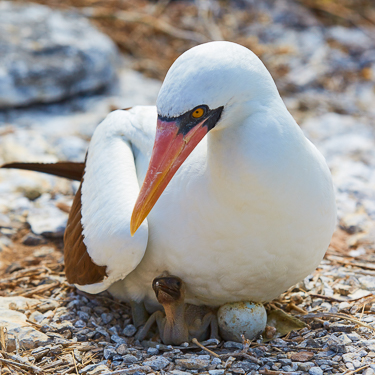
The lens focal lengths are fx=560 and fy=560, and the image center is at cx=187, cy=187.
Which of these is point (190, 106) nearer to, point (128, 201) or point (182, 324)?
point (128, 201)

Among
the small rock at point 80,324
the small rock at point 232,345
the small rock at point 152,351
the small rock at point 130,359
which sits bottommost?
the small rock at point 80,324

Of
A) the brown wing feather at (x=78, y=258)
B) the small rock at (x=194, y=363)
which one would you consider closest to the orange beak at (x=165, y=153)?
the brown wing feather at (x=78, y=258)

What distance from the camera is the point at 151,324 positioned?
3131 mm

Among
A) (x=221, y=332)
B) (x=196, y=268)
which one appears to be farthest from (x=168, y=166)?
(x=221, y=332)

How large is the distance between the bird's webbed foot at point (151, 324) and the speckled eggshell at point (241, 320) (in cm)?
34

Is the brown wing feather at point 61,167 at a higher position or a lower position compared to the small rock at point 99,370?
higher

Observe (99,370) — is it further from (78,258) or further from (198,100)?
(198,100)

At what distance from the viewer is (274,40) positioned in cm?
759

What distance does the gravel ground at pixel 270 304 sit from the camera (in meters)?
2.76

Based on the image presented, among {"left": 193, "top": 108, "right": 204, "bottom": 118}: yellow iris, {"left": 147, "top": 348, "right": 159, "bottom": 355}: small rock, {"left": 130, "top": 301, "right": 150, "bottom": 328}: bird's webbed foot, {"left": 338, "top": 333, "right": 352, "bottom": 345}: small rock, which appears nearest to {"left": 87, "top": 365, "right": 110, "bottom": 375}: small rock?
{"left": 147, "top": 348, "right": 159, "bottom": 355}: small rock

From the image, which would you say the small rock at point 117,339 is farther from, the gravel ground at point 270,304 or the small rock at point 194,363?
the small rock at point 194,363

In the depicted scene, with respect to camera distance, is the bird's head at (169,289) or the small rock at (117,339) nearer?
the bird's head at (169,289)

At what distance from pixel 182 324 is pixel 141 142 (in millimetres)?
1034

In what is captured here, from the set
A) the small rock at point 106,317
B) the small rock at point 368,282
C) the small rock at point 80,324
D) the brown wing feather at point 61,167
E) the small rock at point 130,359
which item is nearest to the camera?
the small rock at point 130,359
